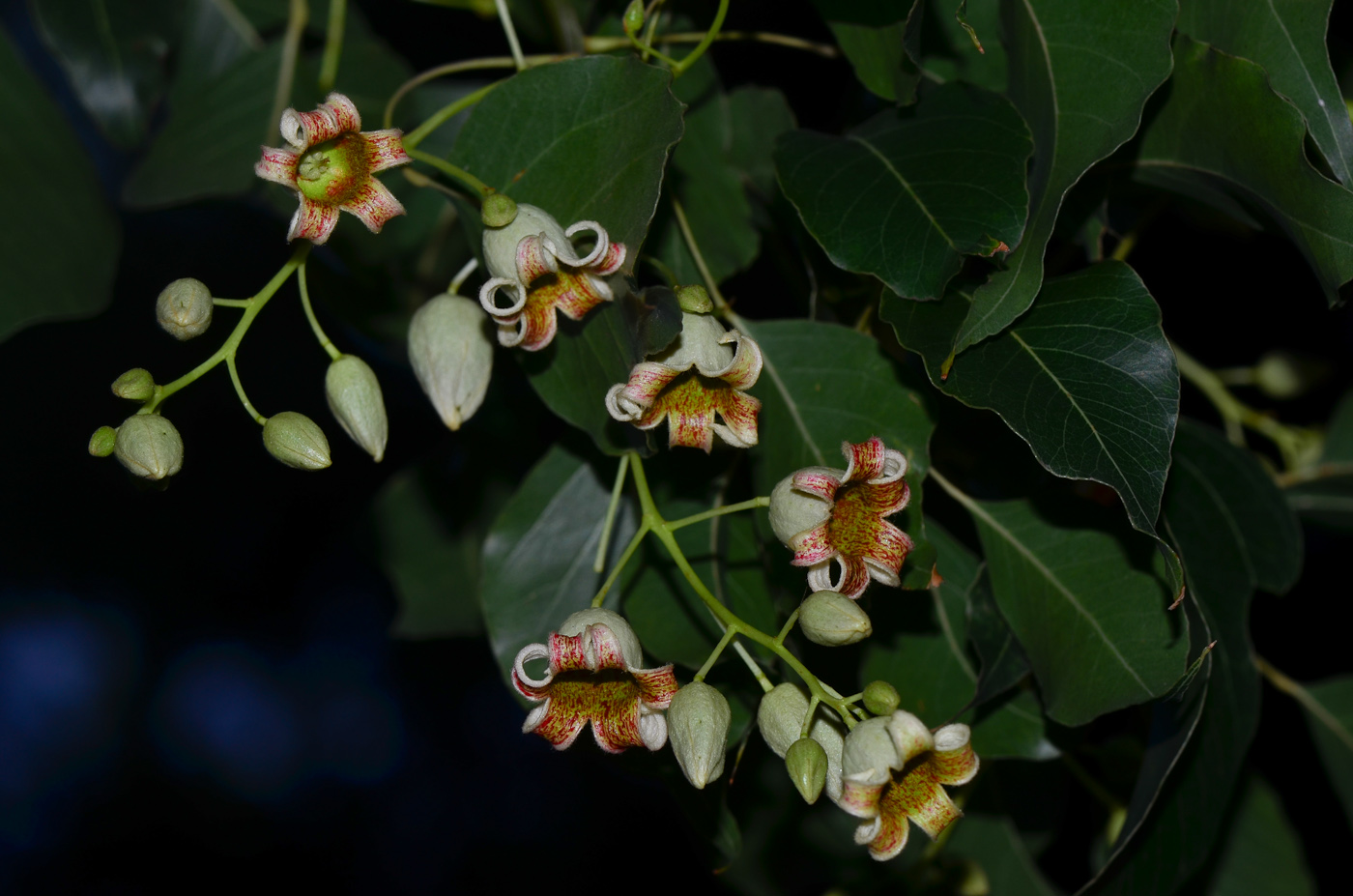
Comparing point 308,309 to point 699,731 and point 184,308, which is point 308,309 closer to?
point 184,308

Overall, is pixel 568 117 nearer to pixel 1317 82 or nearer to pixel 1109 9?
pixel 1109 9

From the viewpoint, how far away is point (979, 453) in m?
1.14

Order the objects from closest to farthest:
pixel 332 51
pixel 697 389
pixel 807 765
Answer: pixel 807 765 < pixel 697 389 < pixel 332 51

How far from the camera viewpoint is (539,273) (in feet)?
2.60

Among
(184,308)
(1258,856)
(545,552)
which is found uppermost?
(184,308)

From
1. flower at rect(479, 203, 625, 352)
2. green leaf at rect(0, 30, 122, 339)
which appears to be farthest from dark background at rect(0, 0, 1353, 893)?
flower at rect(479, 203, 625, 352)

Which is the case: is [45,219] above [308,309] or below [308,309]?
below

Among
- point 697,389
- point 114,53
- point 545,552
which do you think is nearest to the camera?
point 697,389

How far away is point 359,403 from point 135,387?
0.17 metres

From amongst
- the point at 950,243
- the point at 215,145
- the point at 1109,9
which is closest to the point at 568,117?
the point at 950,243

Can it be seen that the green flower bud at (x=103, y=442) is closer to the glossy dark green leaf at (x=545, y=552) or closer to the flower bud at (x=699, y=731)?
the glossy dark green leaf at (x=545, y=552)

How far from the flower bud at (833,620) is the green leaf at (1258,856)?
0.90 metres

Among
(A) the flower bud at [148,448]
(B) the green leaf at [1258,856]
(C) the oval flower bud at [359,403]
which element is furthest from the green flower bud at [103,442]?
(B) the green leaf at [1258,856]

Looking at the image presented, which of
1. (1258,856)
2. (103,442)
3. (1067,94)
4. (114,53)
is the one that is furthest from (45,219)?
(1258,856)
